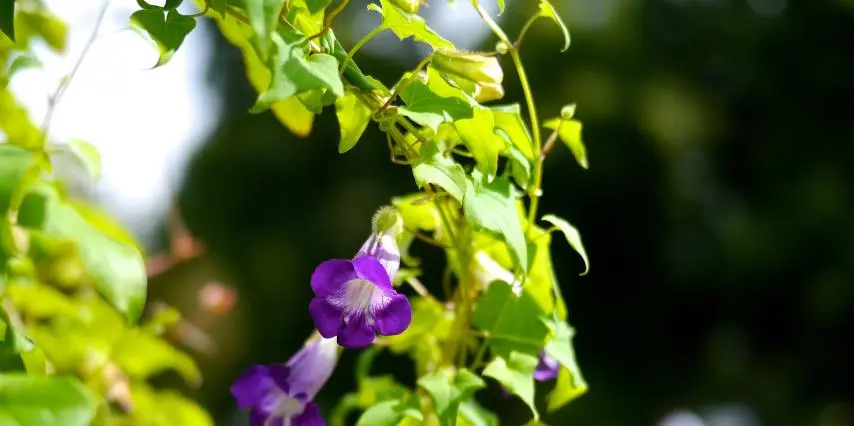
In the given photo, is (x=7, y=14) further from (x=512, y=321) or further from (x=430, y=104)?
(x=512, y=321)

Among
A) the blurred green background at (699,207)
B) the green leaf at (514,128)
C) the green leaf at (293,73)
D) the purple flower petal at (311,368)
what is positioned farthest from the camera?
the blurred green background at (699,207)

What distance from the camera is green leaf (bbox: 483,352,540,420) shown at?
77cm

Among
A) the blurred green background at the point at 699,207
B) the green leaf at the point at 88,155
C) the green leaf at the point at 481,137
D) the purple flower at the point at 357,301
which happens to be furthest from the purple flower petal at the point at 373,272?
the blurred green background at the point at 699,207

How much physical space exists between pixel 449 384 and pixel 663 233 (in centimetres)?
694

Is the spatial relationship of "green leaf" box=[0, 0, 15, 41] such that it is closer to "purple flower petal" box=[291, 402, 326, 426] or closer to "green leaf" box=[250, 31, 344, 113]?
"green leaf" box=[250, 31, 344, 113]

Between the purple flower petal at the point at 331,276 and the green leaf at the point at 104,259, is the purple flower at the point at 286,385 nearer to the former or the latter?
the purple flower petal at the point at 331,276

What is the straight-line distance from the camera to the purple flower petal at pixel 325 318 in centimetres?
75

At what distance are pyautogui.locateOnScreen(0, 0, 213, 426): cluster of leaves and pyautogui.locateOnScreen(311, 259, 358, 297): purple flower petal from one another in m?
0.15

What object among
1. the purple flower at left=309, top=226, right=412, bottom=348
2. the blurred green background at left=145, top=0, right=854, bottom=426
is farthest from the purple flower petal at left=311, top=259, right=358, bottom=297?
the blurred green background at left=145, top=0, right=854, bottom=426

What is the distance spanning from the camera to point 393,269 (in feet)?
2.52

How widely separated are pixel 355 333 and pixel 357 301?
0.03 m

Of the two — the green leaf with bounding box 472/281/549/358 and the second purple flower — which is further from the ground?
the second purple flower

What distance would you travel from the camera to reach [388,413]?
0.76 meters

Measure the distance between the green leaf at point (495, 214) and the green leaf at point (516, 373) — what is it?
135 mm
